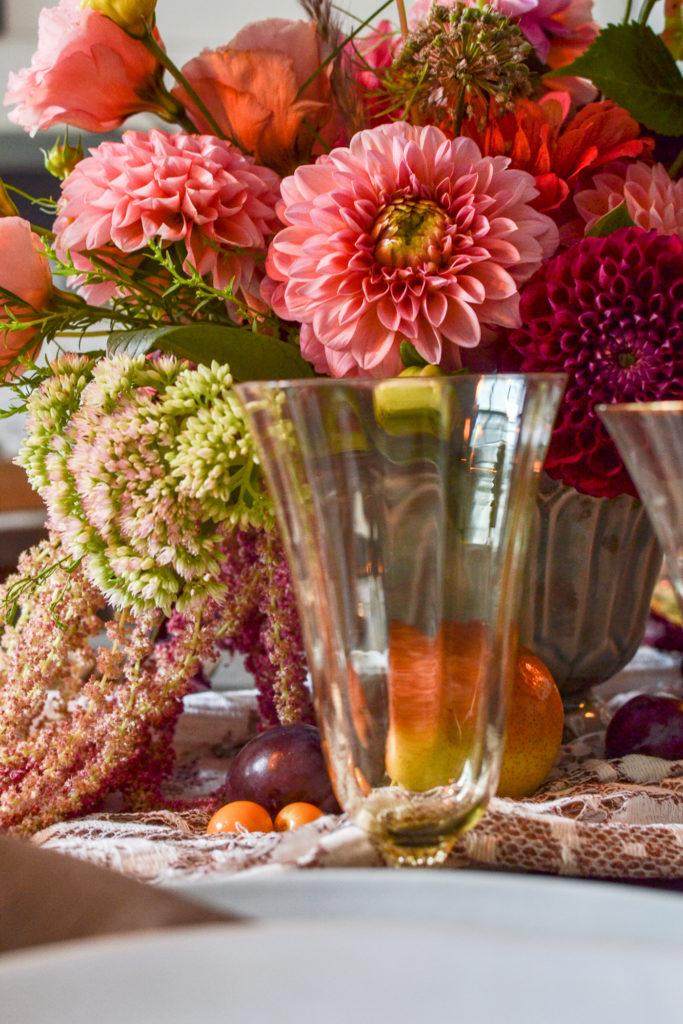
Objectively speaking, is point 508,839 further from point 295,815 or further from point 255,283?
point 255,283

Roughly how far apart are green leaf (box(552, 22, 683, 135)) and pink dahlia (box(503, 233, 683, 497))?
9cm

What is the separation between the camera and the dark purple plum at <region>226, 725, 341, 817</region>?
437mm

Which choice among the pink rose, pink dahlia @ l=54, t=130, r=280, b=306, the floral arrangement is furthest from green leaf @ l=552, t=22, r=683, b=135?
the pink rose

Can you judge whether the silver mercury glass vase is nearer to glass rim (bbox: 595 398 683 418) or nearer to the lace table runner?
the lace table runner

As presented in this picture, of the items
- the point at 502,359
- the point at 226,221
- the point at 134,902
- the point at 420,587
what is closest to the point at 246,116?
the point at 226,221

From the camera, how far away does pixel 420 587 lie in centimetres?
33

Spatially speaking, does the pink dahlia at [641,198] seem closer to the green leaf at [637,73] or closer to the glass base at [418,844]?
the green leaf at [637,73]

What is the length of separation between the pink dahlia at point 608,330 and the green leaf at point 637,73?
0.09 meters

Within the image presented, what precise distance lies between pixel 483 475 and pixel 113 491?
167 millimetres

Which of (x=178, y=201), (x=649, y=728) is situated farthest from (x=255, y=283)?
(x=649, y=728)

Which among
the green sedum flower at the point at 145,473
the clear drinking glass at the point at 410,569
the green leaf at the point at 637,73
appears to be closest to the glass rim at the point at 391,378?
the clear drinking glass at the point at 410,569

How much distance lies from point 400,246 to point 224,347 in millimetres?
86

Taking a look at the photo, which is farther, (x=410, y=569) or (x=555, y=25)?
(x=555, y=25)

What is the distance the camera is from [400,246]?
43 cm
